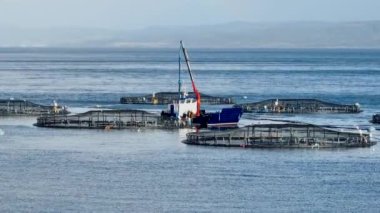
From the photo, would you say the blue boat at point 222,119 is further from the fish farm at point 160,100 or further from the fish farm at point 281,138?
the fish farm at point 160,100

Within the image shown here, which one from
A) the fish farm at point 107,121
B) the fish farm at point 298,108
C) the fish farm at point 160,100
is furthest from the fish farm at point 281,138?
the fish farm at point 160,100

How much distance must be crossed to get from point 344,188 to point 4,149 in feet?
79.7

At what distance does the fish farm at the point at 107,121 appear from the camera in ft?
279

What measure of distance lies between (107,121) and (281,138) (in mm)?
18029

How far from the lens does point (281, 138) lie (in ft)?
238

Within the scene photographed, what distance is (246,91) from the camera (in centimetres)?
14912

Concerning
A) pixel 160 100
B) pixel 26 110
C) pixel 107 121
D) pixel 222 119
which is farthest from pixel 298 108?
pixel 26 110

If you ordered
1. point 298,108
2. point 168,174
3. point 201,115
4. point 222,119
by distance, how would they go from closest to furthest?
1. point 168,174
2. point 222,119
3. point 201,115
4. point 298,108

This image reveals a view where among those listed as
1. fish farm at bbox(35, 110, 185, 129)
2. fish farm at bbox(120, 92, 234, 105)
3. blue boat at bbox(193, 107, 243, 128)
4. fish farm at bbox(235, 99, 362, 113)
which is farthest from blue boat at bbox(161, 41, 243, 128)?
fish farm at bbox(120, 92, 234, 105)

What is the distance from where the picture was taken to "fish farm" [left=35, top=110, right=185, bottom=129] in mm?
85188

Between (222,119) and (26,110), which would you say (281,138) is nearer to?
(222,119)

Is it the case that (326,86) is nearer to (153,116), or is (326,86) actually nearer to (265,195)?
(153,116)

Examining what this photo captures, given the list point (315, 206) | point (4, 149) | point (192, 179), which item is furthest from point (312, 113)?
point (315, 206)

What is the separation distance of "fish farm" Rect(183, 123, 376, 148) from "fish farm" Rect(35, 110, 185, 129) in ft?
34.6
